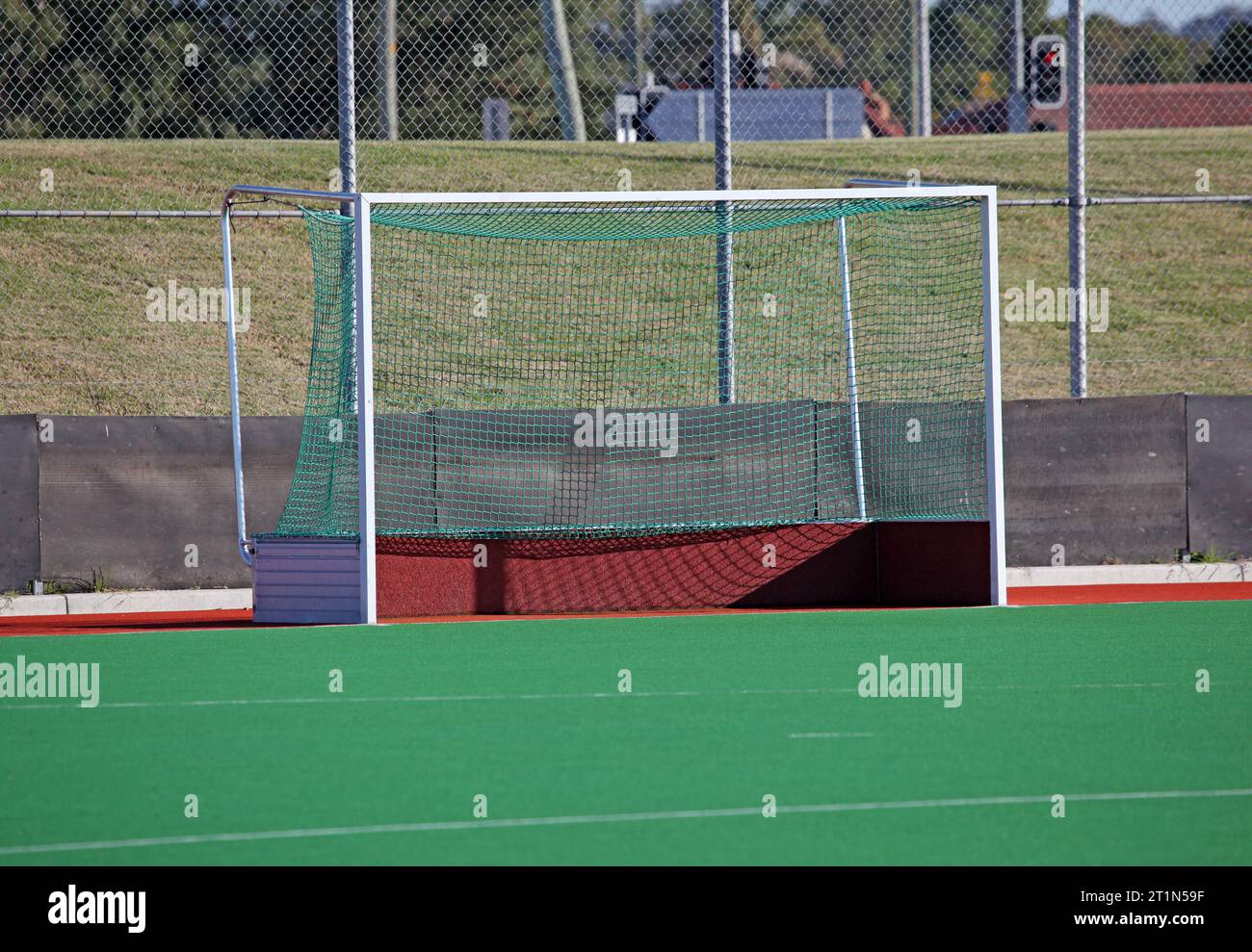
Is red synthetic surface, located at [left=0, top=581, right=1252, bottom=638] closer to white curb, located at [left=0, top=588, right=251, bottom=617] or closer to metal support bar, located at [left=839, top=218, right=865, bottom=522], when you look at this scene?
white curb, located at [left=0, top=588, right=251, bottom=617]

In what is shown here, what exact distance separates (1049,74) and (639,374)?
14.3ft

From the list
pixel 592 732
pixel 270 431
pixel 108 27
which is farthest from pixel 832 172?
pixel 592 732

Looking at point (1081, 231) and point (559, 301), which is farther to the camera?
point (559, 301)

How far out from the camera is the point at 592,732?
647 cm

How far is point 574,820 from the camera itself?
196 inches

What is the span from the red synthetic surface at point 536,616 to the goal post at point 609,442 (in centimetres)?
24

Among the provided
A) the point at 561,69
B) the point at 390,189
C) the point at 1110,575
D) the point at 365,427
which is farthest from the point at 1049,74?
the point at 561,69

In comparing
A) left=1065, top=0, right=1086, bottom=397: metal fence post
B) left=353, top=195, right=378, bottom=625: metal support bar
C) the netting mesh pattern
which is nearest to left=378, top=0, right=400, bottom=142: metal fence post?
the netting mesh pattern

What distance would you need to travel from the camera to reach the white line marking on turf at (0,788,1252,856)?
15.6 ft

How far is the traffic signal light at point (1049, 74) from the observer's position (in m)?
13.8

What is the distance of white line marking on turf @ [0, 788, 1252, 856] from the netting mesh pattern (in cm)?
649

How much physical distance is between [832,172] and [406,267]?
6244 millimetres

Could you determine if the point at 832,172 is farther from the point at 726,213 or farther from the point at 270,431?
the point at 270,431

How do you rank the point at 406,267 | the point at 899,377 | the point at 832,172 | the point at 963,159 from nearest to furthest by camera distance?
1. the point at 899,377
2. the point at 406,267
3. the point at 832,172
4. the point at 963,159
